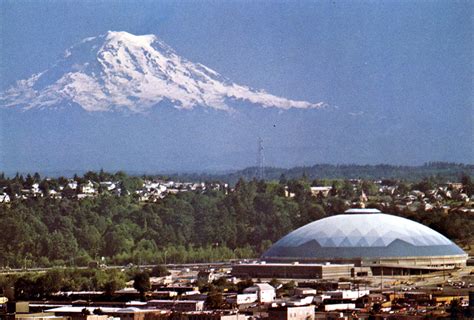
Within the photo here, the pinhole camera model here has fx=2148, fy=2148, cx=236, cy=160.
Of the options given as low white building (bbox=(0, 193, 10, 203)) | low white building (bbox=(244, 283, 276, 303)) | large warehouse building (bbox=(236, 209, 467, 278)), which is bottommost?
low white building (bbox=(244, 283, 276, 303))

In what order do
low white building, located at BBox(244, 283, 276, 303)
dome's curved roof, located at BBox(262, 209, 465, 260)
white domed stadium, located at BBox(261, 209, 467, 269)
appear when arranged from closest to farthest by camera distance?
1. low white building, located at BBox(244, 283, 276, 303)
2. white domed stadium, located at BBox(261, 209, 467, 269)
3. dome's curved roof, located at BBox(262, 209, 465, 260)

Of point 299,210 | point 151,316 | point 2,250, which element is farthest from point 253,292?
point 299,210

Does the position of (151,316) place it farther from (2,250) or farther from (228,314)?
(2,250)

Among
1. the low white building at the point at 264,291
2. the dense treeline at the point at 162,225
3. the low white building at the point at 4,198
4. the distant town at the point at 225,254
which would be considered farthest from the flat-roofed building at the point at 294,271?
the low white building at the point at 4,198

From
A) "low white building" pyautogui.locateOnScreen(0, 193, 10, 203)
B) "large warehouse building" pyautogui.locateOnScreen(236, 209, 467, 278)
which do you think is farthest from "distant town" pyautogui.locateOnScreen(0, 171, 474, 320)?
"low white building" pyautogui.locateOnScreen(0, 193, 10, 203)

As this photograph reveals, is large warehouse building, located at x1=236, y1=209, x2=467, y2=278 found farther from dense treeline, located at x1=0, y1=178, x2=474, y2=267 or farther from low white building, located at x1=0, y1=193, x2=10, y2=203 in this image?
low white building, located at x1=0, y1=193, x2=10, y2=203

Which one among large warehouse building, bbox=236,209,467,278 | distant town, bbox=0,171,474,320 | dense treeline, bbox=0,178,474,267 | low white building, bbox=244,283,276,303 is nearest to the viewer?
distant town, bbox=0,171,474,320

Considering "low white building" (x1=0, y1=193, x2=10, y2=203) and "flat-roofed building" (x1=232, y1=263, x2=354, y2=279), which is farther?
"low white building" (x1=0, y1=193, x2=10, y2=203)

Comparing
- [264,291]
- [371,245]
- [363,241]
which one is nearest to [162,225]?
[363,241]

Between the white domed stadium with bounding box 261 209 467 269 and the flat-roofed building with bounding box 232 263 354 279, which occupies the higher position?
the white domed stadium with bounding box 261 209 467 269
